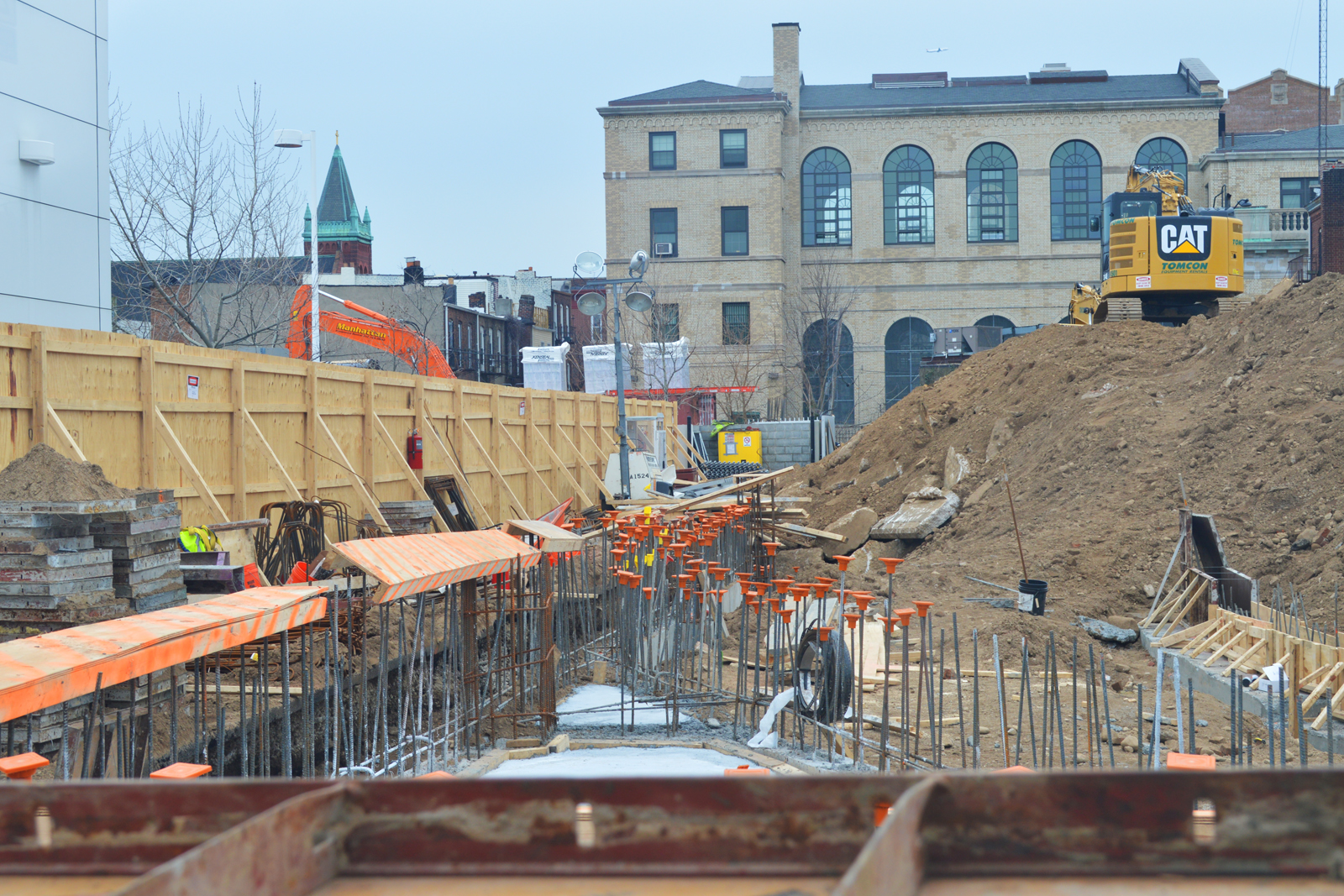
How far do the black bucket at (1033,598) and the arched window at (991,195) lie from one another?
4313 cm

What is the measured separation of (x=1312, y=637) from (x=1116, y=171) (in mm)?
48483

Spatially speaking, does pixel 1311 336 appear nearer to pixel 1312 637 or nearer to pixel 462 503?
pixel 1312 637

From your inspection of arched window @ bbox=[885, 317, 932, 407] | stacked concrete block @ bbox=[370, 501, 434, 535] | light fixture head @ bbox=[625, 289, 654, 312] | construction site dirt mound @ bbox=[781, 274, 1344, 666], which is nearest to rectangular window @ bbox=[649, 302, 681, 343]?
arched window @ bbox=[885, 317, 932, 407]

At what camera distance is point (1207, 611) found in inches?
552

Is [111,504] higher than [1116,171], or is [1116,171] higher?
[1116,171]

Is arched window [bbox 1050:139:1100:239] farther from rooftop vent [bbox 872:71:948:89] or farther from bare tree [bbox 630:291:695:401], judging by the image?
bare tree [bbox 630:291:695:401]

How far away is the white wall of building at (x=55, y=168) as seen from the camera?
54.8 ft

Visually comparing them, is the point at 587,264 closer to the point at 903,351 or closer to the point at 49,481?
the point at 49,481

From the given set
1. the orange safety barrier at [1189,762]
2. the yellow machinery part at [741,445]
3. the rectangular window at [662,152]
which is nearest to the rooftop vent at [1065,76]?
the rectangular window at [662,152]

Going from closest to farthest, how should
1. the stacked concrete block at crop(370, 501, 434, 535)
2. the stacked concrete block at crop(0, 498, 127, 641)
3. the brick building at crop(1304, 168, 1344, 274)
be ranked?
the stacked concrete block at crop(0, 498, 127, 641)
the stacked concrete block at crop(370, 501, 434, 535)
the brick building at crop(1304, 168, 1344, 274)

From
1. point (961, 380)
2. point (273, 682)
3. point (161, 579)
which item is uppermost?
point (961, 380)

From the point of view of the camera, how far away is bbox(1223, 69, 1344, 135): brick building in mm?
67188

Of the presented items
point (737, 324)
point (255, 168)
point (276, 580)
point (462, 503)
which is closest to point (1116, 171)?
point (737, 324)

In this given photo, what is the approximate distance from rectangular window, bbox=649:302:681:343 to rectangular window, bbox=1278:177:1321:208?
28.9m
